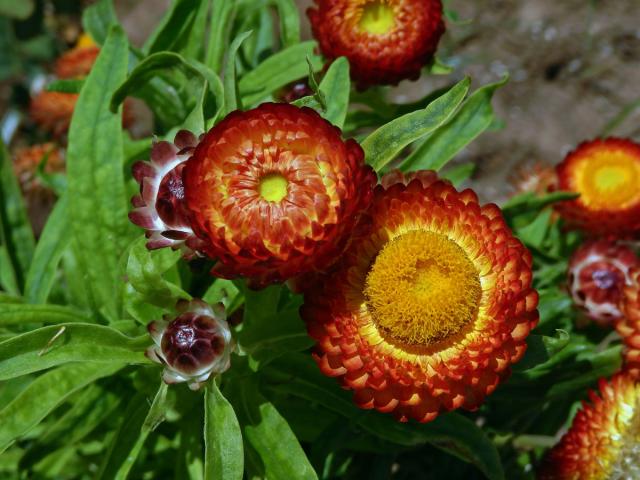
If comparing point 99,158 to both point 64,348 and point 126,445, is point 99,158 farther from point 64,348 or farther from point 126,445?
point 126,445

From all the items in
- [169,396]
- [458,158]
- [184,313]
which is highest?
[184,313]

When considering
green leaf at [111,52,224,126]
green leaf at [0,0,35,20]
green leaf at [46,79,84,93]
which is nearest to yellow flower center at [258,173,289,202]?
green leaf at [111,52,224,126]

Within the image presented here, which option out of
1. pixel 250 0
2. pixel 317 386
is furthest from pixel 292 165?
pixel 250 0

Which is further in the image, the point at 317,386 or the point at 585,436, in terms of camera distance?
the point at 585,436

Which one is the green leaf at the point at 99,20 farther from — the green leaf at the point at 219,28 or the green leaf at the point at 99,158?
the green leaf at the point at 99,158

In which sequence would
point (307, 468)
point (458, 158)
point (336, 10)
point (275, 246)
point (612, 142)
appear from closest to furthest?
point (275, 246) < point (307, 468) < point (336, 10) < point (612, 142) < point (458, 158)

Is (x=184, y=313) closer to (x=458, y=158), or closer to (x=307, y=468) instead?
(x=307, y=468)
